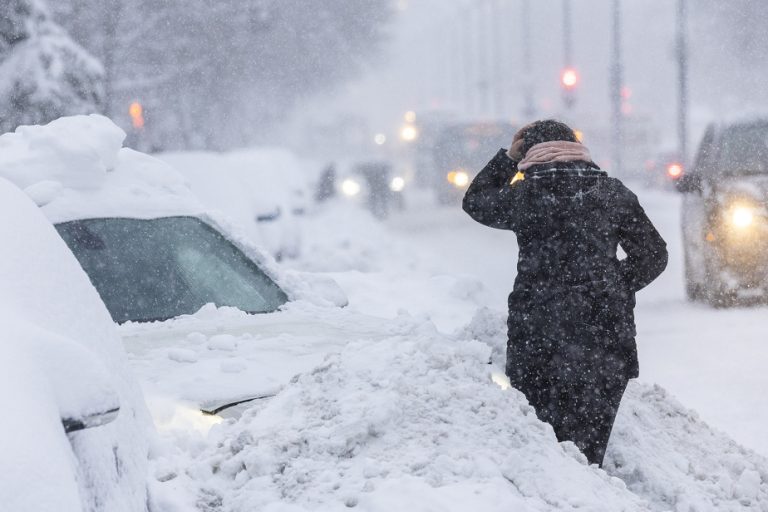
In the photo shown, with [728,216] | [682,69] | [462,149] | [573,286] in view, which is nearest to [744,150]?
[728,216]

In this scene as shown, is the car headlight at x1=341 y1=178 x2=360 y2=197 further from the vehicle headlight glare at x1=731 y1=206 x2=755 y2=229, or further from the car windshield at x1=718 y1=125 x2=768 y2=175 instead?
the vehicle headlight glare at x1=731 y1=206 x2=755 y2=229

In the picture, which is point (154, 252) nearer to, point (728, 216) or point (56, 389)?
point (56, 389)

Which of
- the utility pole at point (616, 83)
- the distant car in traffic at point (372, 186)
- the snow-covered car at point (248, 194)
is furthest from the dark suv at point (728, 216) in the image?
the utility pole at point (616, 83)

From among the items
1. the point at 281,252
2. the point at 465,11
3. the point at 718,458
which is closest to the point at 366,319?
the point at 718,458

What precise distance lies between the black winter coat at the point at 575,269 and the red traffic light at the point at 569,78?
69.5ft

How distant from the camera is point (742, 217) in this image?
35.4 ft

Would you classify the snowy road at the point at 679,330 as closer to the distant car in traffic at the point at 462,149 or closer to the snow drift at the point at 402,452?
the snow drift at the point at 402,452

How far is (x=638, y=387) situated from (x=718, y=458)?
59cm

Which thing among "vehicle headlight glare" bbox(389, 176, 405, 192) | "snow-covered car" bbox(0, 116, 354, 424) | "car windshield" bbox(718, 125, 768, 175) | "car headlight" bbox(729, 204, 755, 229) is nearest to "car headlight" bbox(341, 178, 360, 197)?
"vehicle headlight glare" bbox(389, 176, 405, 192)

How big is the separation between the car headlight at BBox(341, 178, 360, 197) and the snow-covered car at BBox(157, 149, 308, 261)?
13.7 m

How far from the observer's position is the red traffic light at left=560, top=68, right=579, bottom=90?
2552cm

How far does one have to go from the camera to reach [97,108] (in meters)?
19.9

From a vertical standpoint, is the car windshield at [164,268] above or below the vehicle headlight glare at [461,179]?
above

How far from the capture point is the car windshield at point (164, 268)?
576 centimetres
